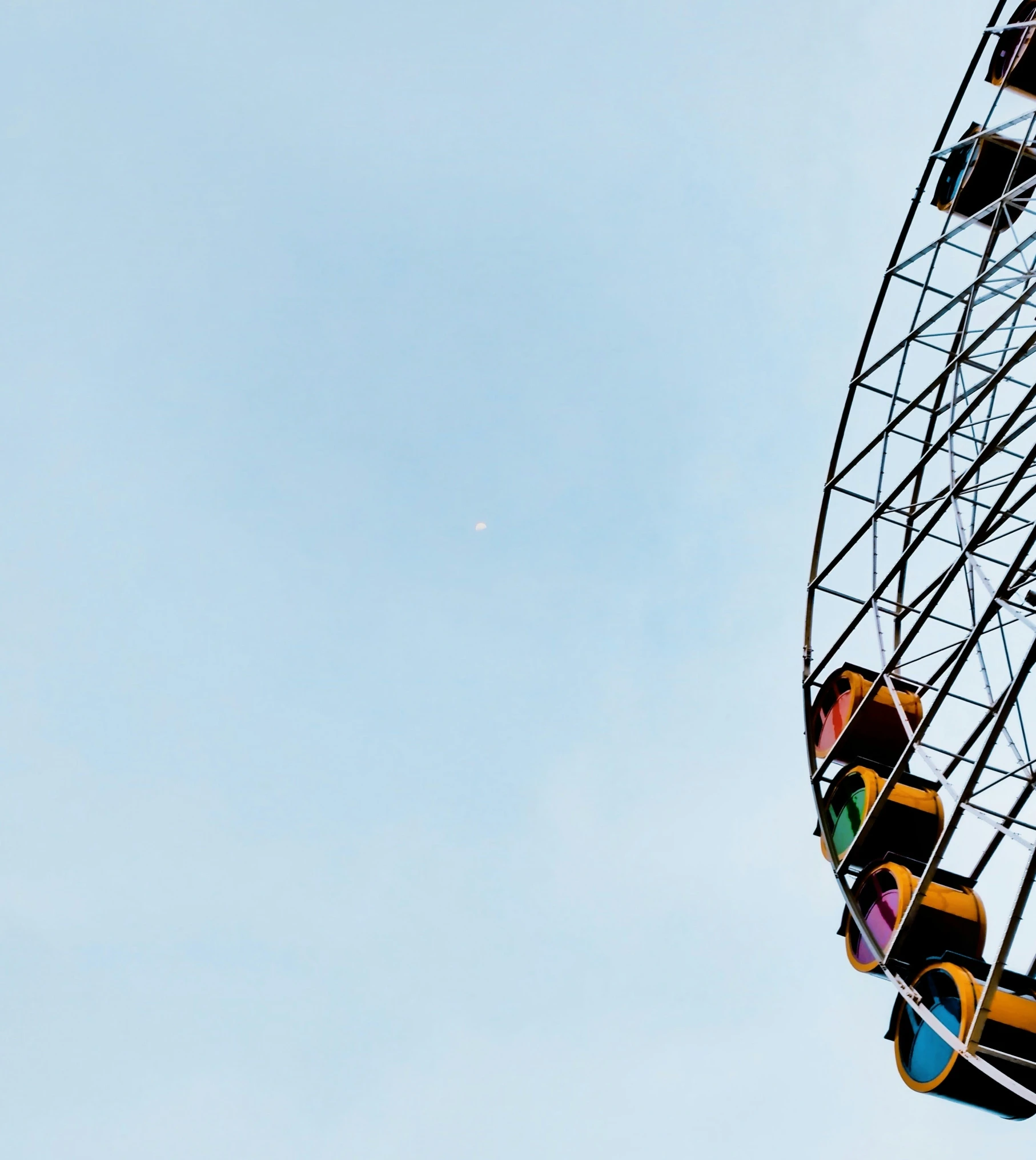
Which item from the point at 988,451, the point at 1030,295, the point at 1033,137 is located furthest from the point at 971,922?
the point at 1033,137

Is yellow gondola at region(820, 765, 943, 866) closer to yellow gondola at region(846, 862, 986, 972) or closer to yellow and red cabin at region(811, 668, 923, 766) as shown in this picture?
yellow gondola at region(846, 862, 986, 972)

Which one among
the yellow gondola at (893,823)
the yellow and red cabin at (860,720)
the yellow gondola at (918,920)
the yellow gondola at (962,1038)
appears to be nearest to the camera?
the yellow gondola at (962,1038)

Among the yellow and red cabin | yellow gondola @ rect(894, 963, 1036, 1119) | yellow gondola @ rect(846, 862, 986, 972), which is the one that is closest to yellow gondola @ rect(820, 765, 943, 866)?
yellow gondola @ rect(846, 862, 986, 972)

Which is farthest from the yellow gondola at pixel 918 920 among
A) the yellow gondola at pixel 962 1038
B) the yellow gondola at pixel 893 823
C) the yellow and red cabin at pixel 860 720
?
the yellow and red cabin at pixel 860 720

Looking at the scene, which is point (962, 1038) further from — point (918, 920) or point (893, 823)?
point (893, 823)

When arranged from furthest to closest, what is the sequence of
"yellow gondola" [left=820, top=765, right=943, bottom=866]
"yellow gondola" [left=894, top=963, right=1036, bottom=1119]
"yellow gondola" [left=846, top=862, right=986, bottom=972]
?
"yellow gondola" [left=820, top=765, right=943, bottom=866] < "yellow gondola" [left=846, top=862, right=986, bottom=972] < "yellow gondola" [left=894, top=963, right=1036, bottom=1119]

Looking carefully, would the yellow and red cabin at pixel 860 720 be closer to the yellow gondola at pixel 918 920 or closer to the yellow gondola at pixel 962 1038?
the yellow gondola at pixel 918 920

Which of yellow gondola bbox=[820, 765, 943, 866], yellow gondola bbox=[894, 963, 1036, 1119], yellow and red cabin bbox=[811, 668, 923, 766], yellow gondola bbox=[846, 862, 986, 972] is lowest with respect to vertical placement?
yellow gondola bbox=[894, 963, 1036, 1119]

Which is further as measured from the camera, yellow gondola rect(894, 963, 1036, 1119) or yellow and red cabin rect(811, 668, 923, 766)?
yellow and red cabin rect(811, 668, 923, 766)

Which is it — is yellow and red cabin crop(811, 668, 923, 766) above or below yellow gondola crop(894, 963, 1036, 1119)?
above

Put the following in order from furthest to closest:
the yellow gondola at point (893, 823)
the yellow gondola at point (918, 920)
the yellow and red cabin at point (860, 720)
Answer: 1. the yellow and red cabin at point (860, 720)
2. the yellow gondola at point (893, 823)
3. the yellow gondola at point (918, 920)

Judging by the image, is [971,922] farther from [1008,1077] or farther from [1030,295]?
[1030,295]

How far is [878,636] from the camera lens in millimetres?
21891

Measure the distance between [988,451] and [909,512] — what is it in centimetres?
455
